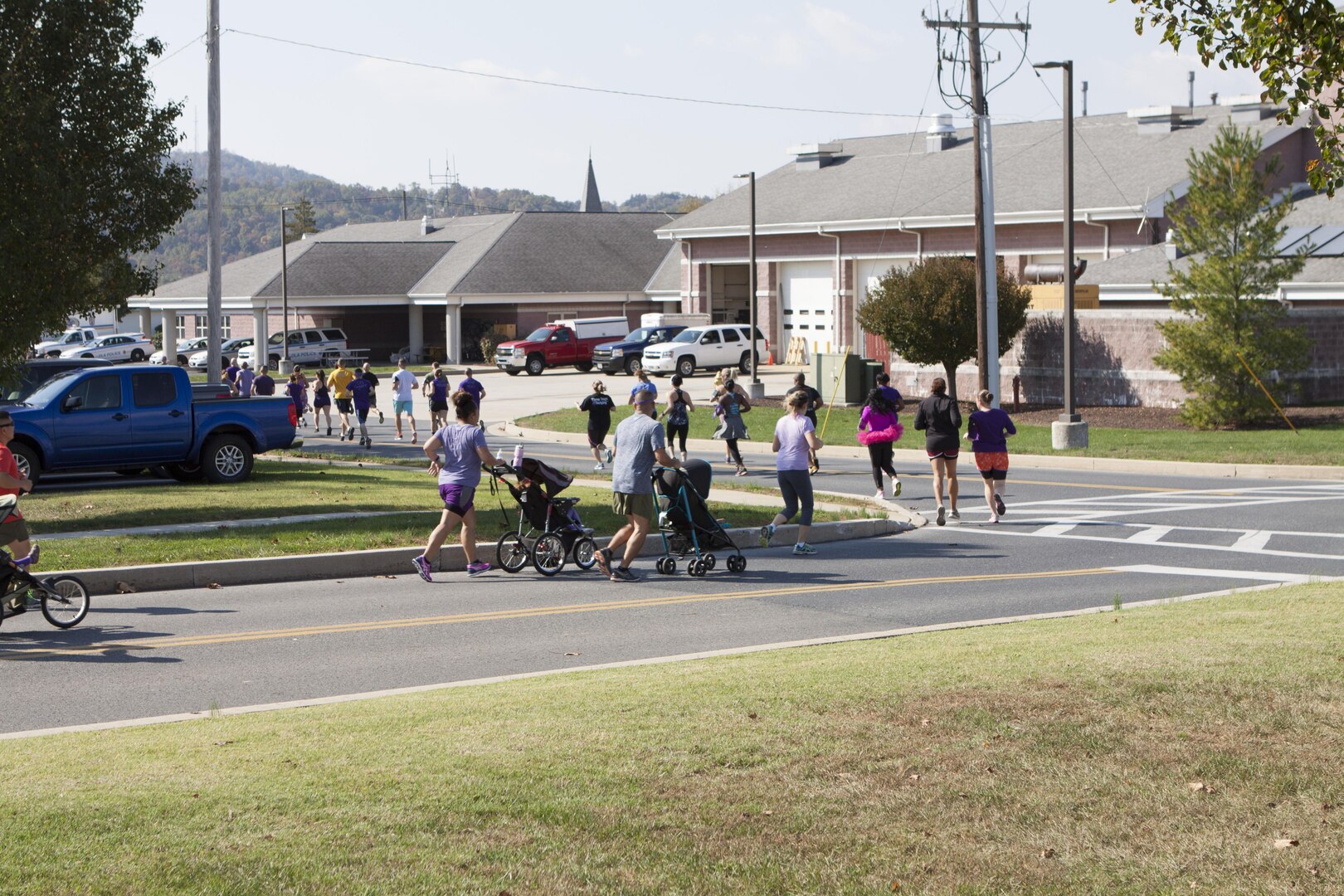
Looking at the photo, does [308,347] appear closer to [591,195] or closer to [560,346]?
[560,346]

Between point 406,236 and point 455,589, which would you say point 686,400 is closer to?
point 455,589

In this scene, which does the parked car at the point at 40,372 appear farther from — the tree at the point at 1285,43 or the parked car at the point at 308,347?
the parked car at the point at 308,347

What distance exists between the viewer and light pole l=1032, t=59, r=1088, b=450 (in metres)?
28.2

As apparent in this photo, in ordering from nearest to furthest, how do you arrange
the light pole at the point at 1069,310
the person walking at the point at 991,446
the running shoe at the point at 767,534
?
the running shoe at the point at 767,534
the person walking at the point at 991,446
the light pole at the point at 1069,310

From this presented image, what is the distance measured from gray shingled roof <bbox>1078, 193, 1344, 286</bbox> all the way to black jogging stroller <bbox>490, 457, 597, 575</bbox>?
1105 inches

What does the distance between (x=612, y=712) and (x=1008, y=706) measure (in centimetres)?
197

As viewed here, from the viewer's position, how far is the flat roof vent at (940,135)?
197 ft

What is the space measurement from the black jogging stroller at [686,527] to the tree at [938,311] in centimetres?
2356

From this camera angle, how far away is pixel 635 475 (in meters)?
13.9

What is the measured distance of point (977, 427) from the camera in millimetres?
18203

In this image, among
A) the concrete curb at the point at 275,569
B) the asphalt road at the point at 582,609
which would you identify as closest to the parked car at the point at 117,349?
the concrete curb at the point at 275,569

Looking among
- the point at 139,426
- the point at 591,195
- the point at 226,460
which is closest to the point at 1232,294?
the point at 226,460

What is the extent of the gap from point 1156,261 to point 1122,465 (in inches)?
716

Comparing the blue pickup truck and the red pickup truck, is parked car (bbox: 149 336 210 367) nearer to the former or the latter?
the red pickup truck
